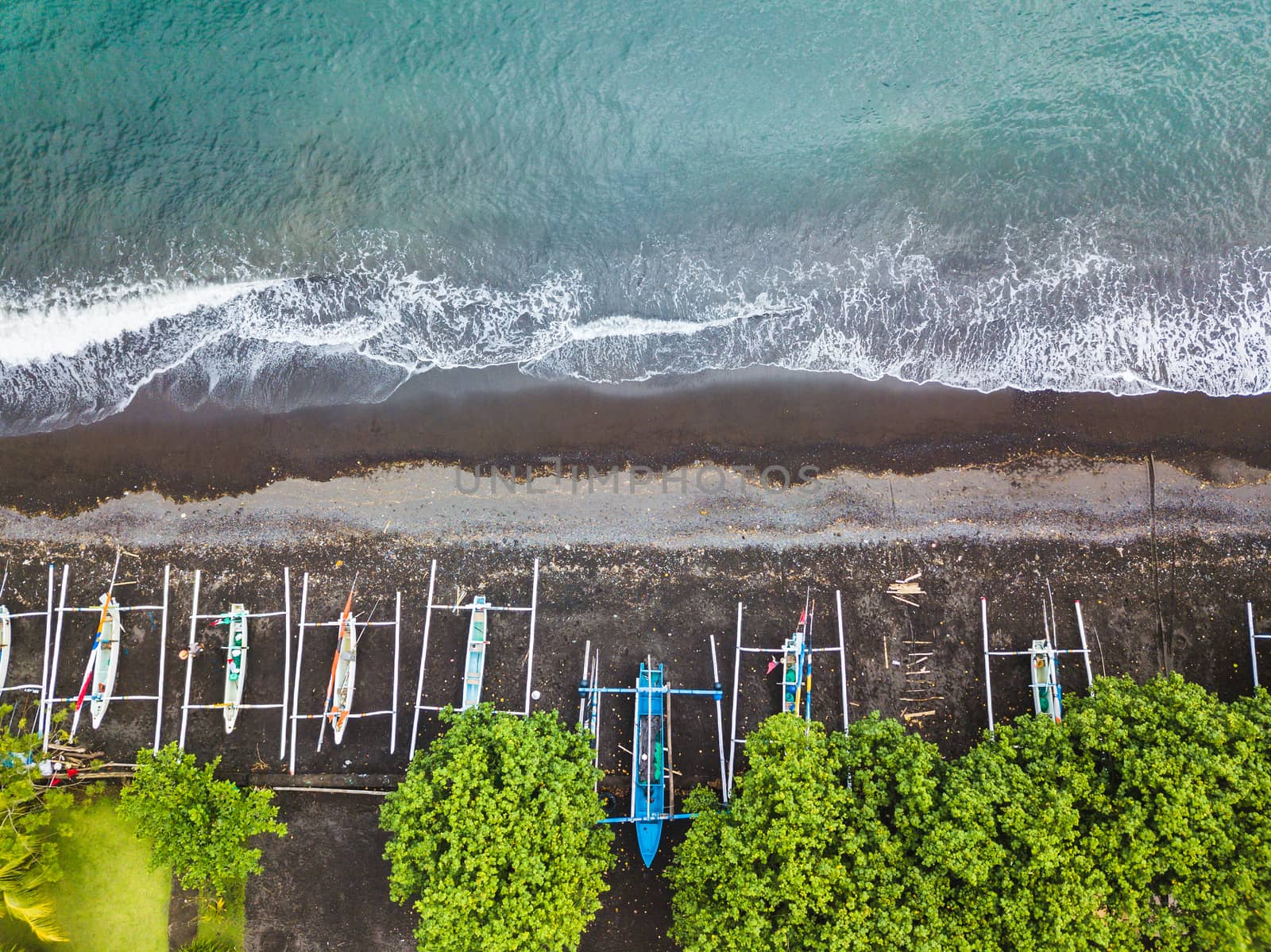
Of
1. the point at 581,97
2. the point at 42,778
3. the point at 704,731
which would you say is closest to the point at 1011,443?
the point at 704,731

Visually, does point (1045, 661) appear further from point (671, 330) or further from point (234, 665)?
point (234, 665)

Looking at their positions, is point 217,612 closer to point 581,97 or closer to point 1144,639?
point 581,97

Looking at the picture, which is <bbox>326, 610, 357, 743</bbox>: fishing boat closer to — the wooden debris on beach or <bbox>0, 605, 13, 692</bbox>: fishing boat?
<bbox>0, 605, 13, 692</bbox>: fishing boat

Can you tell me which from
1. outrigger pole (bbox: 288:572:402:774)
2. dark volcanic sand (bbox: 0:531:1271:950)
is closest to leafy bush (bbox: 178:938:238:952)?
dark volcanic sand (bbox: 0:531:1271:950)

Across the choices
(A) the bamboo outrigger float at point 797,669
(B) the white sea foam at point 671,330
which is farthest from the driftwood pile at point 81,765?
(A) the bamboo outrigger float at point 797,669

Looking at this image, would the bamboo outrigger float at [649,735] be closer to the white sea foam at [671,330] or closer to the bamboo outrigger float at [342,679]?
the bamboo outrigger float at [342,679]
